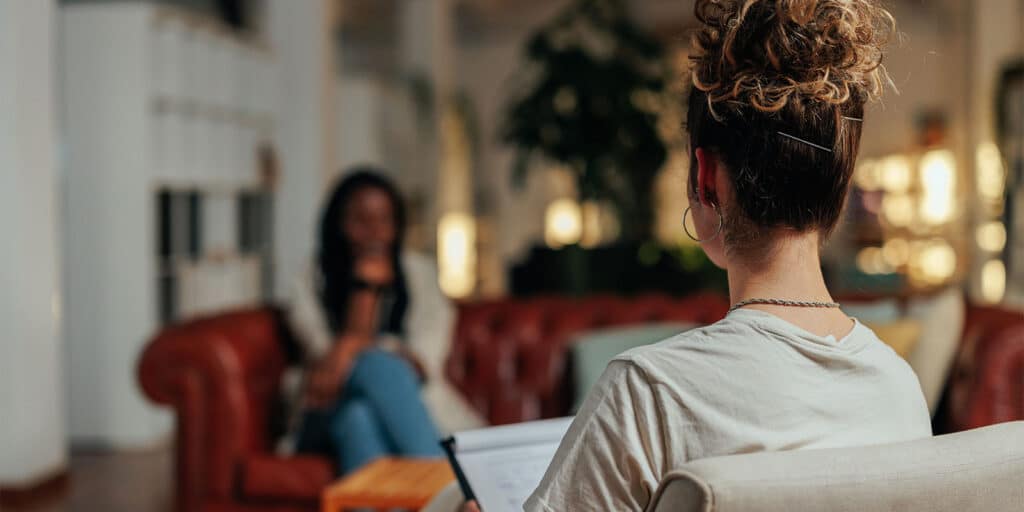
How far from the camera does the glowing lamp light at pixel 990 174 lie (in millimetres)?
7734

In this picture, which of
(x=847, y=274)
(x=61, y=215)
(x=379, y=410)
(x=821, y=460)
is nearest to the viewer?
(x=821, y=460)

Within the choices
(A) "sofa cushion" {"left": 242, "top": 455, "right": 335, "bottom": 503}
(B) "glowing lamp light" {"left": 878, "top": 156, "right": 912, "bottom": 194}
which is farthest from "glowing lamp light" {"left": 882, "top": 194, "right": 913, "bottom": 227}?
(A) "sofa cushion" {"left": 242, "top": 455, "right": 335, "bottom": 503}

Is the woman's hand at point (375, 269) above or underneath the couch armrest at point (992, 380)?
above

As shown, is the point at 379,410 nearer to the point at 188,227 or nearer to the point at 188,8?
the point at 188,227

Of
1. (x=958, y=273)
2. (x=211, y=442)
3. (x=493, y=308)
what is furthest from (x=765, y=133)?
(x=958, y=273)

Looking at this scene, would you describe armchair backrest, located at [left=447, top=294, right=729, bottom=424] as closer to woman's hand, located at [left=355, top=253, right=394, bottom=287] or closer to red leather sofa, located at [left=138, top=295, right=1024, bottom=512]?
red leather sofa, located at [left=138, top=295, right=1024, bottom=512]

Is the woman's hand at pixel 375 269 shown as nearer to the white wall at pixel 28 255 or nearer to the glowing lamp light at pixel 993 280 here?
the white wall at pixel 28 255

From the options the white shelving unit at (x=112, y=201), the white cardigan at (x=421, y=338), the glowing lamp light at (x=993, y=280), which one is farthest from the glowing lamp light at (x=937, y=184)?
the white cardigan at (x=421, y=338)

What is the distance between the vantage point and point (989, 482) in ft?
3.34

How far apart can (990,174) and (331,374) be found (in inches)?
251

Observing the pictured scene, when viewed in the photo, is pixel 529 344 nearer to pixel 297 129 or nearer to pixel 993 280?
pixel 297 129

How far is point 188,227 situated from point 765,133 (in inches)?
213

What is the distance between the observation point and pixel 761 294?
3.59 feet

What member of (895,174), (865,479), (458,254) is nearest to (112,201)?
(865,479)
